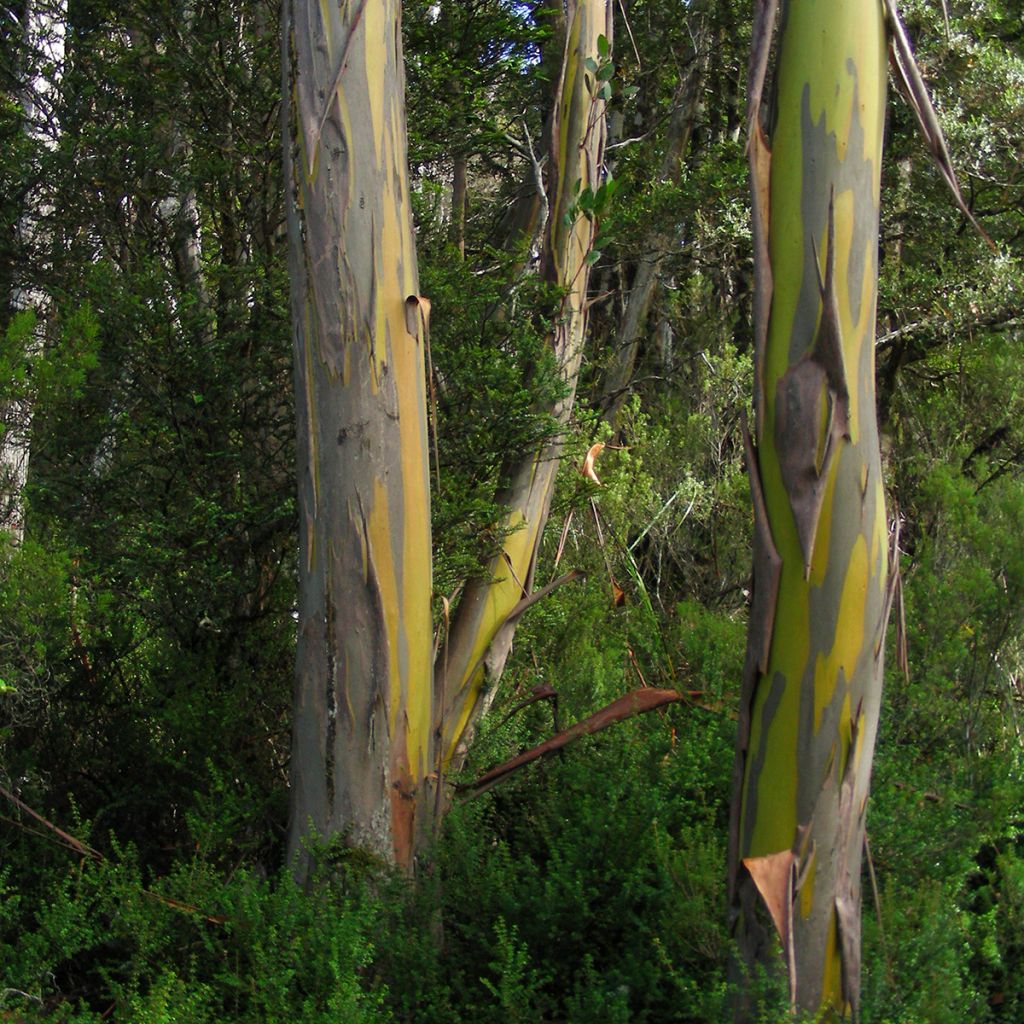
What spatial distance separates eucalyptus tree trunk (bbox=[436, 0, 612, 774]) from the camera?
521 centimetres

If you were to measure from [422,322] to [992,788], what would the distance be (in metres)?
2.70

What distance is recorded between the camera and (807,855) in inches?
117

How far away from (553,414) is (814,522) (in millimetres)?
2609

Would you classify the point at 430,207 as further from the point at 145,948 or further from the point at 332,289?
the point at 145,948

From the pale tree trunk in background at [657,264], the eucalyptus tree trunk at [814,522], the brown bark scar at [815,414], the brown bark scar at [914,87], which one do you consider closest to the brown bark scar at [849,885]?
the eucalyptus tree trunk at [814,522]

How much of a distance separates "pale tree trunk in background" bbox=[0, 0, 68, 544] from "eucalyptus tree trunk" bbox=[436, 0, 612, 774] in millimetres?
1863

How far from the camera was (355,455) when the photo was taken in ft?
13.4

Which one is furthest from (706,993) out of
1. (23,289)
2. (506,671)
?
(23,289)

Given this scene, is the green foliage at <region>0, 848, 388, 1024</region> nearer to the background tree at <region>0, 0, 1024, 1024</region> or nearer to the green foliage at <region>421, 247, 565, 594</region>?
the background tree at <region>0, 0, 1024, 1024</region>

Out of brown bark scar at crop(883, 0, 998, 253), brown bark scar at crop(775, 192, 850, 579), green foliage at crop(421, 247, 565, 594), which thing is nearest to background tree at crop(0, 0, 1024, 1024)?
green foliage at crop(421, 247, 565, 594)

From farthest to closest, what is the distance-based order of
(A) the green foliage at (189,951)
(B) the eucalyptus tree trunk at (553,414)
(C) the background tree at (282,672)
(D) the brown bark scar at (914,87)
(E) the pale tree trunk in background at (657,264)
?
(E) the pale tree trunk in background at (657,264) → (B) the eucalyptus tree trunk at (553,414) → (C) the background tree at (282,672) → (A) the green foliage at (189,951) → (D) the brown bark scar at (914,87)

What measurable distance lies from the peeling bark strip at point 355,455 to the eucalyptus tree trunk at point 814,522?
1438 millimetres

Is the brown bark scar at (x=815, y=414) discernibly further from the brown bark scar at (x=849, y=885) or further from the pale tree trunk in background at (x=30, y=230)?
the pale tree trunk in background at (x=30, y=230)

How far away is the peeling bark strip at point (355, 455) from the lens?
4.09m
